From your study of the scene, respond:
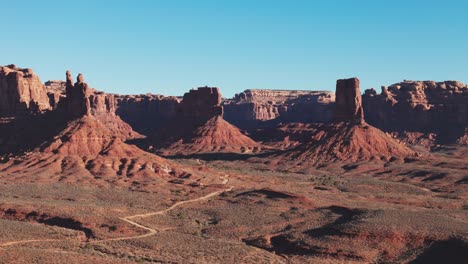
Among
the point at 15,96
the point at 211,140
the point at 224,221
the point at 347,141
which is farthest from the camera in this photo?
the point at 211,140

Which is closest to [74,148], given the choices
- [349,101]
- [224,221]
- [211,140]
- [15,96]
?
[15,96]

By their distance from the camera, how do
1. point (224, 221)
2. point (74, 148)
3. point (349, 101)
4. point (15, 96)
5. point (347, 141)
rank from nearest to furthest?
point (224, 221)
point (74, 148)
point (15, 96)
point (347, 141)
point (349, 101)

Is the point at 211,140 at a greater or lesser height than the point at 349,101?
lesser

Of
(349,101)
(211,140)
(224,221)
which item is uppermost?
(349,101)

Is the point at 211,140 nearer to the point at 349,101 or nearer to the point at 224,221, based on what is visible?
the point at 349,101

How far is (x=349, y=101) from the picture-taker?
6718 inches

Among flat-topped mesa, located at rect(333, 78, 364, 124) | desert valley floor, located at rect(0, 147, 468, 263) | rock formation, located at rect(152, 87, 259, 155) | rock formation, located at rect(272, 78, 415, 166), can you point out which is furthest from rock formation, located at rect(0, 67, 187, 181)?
flat-topped mesa, located at rect(333, 78, 364, 124)

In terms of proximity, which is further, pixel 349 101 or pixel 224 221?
pixel 349 101

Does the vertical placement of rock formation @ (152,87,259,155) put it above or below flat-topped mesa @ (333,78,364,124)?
below

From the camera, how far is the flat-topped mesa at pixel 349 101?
16962cm

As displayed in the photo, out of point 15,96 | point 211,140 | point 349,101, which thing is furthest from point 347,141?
point 15,96

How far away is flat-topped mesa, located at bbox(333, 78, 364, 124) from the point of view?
16962 cm

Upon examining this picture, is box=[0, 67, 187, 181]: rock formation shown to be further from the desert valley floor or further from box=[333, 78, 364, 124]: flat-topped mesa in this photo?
box=[333, 78, 364, 124]: flat-topped mesa

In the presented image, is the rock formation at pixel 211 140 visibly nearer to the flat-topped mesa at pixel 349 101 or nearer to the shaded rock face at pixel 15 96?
the flat-topped mesa at pixel 349 101
